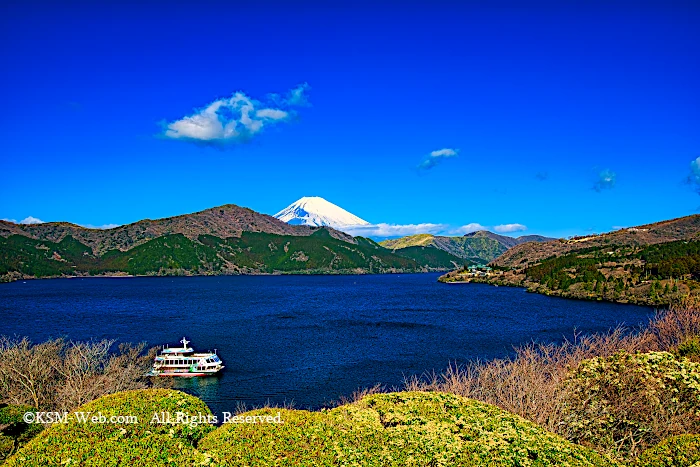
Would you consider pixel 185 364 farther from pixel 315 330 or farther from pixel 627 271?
pixel 627 271

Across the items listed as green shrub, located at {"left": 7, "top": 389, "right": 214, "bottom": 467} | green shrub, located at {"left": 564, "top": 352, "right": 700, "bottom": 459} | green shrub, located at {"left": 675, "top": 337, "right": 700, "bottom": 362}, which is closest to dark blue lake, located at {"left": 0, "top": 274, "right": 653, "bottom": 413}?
green shrub, located at {"left": 675, "top": 337, "right": 700, "bottom": 362}

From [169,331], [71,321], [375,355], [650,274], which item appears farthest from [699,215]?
[71,321]

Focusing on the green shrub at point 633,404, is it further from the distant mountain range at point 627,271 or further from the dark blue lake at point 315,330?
the distant mountain range at point 627,271

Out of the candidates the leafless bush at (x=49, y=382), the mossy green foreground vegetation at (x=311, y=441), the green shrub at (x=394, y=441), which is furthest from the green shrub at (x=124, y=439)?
the leafless bush at (x=49, y=382)

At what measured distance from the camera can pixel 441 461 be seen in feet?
39.0

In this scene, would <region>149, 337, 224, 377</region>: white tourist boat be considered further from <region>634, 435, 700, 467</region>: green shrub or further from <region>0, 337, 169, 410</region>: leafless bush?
<region>634, 435, 700, 467</region>: green shrub

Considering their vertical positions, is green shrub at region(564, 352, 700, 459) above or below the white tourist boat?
above

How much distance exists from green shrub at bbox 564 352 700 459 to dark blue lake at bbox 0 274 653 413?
23188mm

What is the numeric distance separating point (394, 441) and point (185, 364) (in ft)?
150

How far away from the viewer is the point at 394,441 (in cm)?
1309

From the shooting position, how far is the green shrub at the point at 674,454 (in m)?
12.5

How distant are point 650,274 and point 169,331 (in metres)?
121

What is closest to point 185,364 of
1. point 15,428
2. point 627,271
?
point 15,428

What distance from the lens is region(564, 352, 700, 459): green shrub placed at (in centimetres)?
1969
